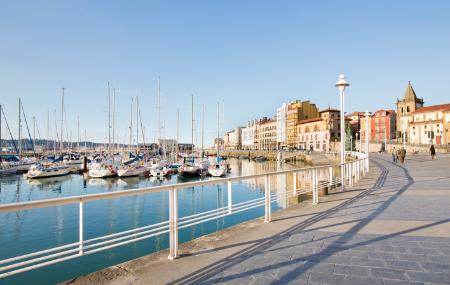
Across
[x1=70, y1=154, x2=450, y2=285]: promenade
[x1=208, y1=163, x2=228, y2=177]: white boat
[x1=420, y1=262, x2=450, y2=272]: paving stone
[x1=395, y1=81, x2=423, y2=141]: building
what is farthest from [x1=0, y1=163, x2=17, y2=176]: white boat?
[x1=395, y1=81, x2=423, y2=141]: building

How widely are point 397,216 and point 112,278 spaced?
22.9ft

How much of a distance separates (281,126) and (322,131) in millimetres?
30783

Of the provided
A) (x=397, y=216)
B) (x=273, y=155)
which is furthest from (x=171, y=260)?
(x=273, y=155)

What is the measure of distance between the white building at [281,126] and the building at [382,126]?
129 feet

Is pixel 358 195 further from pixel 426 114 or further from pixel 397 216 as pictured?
pixel 426 114

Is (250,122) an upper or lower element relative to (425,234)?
upper

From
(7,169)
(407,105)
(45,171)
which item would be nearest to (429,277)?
(45,171)

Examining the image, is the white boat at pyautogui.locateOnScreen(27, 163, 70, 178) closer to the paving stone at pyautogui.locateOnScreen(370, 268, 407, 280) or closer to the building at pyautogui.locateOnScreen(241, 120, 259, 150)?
the paving stone at pyautogui.locateOnScreen(370, 268, 407, 280)

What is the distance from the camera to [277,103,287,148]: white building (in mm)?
143875

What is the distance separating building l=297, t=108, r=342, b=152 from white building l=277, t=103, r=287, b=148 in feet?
47.1

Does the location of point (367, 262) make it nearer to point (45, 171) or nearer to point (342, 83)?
point (342, 83)

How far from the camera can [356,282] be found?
4.05 meters

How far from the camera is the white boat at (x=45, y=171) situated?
148 feet

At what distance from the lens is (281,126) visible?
14612 cm
